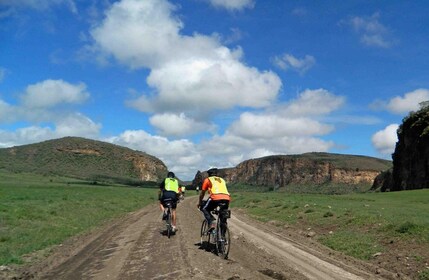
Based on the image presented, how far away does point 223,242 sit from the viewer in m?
12.9

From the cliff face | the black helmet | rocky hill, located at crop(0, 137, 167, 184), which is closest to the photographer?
the black helmet

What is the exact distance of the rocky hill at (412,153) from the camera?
8300cm

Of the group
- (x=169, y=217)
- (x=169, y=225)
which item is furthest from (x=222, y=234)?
(x=169, y=217)

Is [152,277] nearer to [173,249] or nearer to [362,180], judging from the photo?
[173,249]

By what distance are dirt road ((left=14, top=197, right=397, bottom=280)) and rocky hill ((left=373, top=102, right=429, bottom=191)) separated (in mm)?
72464

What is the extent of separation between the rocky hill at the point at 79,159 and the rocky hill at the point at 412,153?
9306cm

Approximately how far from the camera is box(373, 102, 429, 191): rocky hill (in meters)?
83.0

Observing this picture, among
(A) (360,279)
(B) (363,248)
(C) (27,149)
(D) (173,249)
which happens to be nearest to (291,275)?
(A) (360,279)

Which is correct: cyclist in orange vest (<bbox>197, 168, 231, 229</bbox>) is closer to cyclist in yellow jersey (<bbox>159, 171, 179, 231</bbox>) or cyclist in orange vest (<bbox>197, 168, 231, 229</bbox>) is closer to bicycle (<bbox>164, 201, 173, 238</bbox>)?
bicycle (<bbox>164, 201, 173, 238</bbox>)

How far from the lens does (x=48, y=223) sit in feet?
73.9

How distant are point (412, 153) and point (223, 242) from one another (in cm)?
8591

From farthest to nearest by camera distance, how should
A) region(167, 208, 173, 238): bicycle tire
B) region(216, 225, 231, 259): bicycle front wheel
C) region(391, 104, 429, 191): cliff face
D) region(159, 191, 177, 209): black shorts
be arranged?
region(391, 104, 429, 191): cliff face → region(159, 191, 177, 209): black shorts → region(167, 208, 173, 238): bicycle tire → region(216, 225, 231, 259): bicycle front wheel

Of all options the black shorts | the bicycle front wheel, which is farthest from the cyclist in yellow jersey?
the bicycle front wheel

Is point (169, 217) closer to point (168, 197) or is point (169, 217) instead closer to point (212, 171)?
Answer: point (168, 197)
